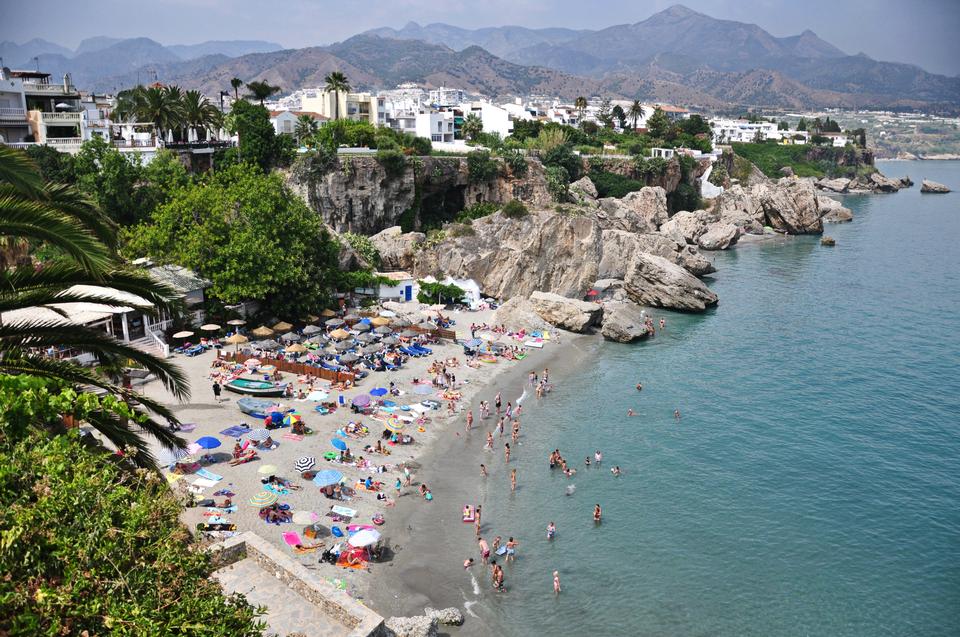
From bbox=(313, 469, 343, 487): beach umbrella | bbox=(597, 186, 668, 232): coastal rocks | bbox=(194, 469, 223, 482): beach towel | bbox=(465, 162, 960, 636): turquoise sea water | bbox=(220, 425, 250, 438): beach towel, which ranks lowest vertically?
bbox=(465, 162, 960, 636): turquoise sea water

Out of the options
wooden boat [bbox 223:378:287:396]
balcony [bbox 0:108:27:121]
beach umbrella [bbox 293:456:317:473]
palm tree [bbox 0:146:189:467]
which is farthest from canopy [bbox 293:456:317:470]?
balcony [bbox 0:108:27:121]

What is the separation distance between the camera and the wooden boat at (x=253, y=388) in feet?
105

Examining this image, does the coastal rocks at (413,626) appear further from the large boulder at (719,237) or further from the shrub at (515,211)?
the large boulder at (719,237)

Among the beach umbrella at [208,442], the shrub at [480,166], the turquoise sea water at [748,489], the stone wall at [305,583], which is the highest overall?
the shrub at [480,166]

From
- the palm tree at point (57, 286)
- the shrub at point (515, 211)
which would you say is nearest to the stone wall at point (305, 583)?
the palm tree at point (57, 286)

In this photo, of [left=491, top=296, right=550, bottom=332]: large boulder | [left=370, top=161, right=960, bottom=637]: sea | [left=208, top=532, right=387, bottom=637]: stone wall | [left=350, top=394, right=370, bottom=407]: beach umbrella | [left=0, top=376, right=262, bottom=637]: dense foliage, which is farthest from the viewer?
[left=491, top=296, right=550, bottom=332]: large boulder

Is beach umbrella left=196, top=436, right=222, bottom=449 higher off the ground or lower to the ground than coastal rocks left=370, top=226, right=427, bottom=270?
lower

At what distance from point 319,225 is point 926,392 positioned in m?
37.5

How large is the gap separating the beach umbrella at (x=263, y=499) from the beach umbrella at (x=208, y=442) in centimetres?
349

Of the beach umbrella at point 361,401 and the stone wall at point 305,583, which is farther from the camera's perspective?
the beach umbrella at point 361,401

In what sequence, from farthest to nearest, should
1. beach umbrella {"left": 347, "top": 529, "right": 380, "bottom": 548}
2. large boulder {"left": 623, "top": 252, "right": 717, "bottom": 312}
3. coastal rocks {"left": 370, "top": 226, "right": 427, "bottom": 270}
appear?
coastal rocks {"left": 370, "top": 226, "right": 427, "bottom": 270}, large boulder {"left": 623, "top": 252, "right": 717, "bottom": 312}, beach umbrella {"left": 347, "top": 529, "right": 380, "bottom": 548}

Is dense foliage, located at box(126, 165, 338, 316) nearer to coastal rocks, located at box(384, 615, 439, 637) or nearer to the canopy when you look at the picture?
the canopy

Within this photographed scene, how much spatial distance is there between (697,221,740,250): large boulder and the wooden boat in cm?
6354

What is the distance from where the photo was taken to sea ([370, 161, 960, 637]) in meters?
20.6
